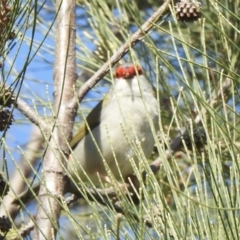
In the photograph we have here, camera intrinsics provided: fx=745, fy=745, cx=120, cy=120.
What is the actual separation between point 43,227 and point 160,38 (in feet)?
6.05

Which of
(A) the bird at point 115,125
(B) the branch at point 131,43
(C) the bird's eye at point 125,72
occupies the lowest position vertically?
(A) the bird at point 115,125

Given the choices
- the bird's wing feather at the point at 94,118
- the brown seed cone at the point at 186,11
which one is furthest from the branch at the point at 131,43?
the bird's wing feather at the point at 94,118

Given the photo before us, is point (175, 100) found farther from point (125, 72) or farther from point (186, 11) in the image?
point (125, 72)

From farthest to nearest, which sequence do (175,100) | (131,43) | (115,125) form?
(115,125) < (131,43) < (175,100)

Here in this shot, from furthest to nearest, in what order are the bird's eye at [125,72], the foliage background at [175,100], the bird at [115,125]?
the bird's eye at [125,72] < the bird at [115,125] < the foliage background at [175,100]

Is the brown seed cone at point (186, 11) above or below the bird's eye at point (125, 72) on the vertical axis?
above

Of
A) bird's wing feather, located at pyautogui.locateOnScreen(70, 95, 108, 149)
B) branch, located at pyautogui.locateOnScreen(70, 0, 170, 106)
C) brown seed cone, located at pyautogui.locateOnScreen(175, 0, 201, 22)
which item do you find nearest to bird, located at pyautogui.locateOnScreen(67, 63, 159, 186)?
bird's wing feather, located at pyautogui.locateOnScreen(70, 95, 108, 149)

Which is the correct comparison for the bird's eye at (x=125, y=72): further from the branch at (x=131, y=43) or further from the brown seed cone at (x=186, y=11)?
the brown seed cone at (x=186, y=11)

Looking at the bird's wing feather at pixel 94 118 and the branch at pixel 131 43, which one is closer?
the branch at pixel 131 43

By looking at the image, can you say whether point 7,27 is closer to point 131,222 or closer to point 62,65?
point 131,222

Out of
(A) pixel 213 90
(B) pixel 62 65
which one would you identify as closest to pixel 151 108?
(A) pixel 213 90

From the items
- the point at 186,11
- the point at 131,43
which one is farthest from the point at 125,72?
the point at 186,11

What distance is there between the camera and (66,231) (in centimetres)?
434

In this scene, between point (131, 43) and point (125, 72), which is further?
point (125, 72)
